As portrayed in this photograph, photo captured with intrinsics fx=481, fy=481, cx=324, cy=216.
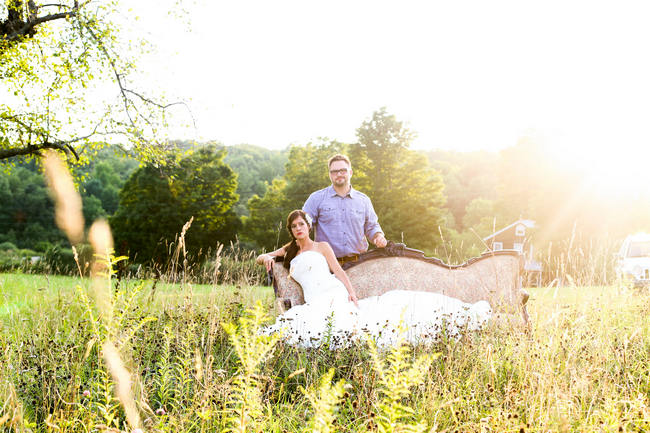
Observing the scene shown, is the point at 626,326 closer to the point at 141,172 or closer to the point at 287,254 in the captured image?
the point at 287,254

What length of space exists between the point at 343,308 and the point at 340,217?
4.67 ft

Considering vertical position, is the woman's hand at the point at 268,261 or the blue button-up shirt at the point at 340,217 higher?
the blue button-up shirt at the point at 340,217

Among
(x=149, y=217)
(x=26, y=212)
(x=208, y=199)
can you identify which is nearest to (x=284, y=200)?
(x=208, y=199)

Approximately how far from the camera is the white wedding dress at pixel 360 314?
418 centimetres

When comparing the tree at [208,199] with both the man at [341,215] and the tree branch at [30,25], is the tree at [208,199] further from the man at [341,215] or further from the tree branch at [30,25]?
the man at [341,215]

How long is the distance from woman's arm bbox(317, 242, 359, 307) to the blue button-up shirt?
1.80 ft

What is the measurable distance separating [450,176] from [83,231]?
39.8 m

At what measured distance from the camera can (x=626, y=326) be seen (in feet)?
17.0

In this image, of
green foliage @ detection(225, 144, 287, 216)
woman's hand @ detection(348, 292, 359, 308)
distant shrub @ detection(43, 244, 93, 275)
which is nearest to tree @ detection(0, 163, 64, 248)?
green foliage @ detection(225, 144, 287, 216)

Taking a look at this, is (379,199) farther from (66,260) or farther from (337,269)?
(337,269)

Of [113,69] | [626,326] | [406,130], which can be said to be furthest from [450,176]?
[626,326]

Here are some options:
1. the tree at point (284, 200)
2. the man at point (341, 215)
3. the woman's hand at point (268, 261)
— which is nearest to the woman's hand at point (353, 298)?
the man at point (341, 215)

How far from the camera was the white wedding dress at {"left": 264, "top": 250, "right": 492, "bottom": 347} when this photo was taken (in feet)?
13.7

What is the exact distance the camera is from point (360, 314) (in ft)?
15.7
